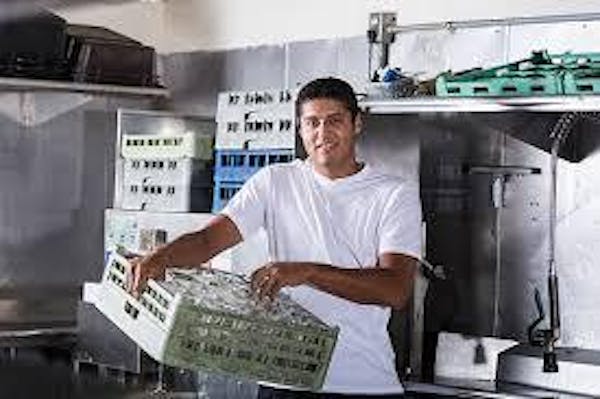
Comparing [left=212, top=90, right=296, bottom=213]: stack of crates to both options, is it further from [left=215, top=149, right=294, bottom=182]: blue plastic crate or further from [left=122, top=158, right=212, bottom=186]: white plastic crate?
[left=122, top=158, right=212, bottom=186]: white plastic crate

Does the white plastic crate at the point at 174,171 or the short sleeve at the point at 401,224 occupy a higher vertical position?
the white plastic crate at the point at 174,171

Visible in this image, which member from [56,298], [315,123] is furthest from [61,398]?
[315,123]

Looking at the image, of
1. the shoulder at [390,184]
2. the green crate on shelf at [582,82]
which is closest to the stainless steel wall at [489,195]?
the green crate on shelf at [582,82]

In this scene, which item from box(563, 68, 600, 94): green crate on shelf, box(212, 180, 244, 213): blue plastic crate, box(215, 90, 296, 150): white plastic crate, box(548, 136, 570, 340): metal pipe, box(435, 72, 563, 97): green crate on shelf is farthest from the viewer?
box(212, 180, 244, 213): blue plastic crate

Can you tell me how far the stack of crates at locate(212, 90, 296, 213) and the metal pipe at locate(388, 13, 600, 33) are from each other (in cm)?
53

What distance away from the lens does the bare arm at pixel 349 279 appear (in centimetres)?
235

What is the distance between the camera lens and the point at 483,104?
11.0ft

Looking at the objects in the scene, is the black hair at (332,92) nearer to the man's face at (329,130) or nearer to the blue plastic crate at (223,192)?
the man's face at (329,130)

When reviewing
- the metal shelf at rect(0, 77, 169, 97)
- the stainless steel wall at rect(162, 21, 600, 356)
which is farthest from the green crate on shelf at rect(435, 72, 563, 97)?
the metal shelf at rect(0, 77, 169, 97)

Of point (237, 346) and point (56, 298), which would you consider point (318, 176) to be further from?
point (56, 298)

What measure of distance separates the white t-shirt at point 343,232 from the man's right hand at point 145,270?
29cm

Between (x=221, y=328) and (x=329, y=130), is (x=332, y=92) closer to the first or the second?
(x=329, y=130)

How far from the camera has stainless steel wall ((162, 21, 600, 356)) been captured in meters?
3.64

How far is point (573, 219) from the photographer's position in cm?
367
